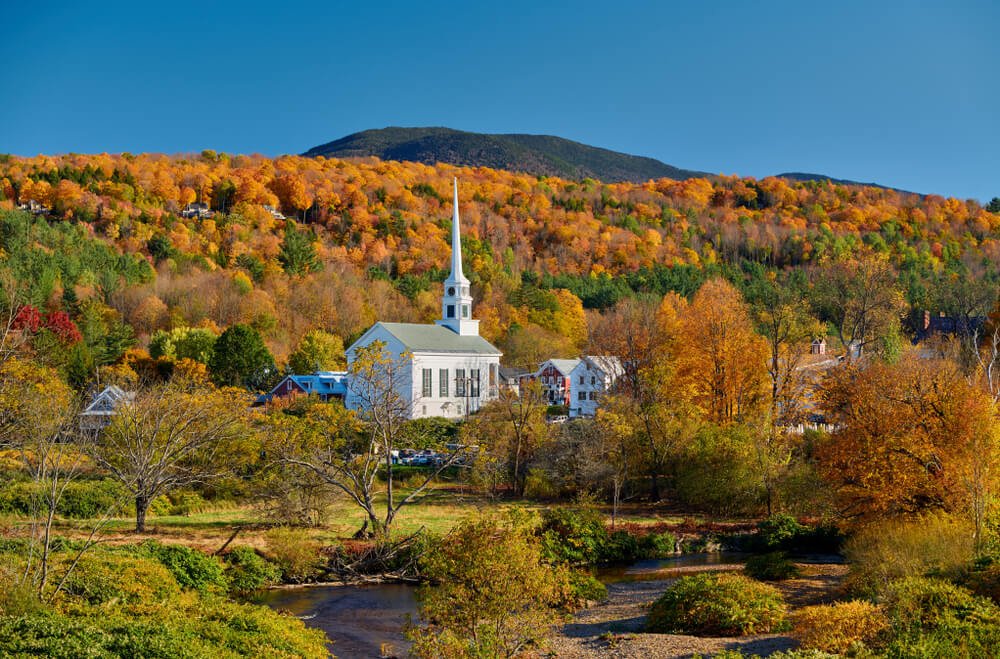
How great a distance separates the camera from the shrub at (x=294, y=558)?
26.6 metres

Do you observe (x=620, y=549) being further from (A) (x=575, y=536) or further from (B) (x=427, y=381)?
(B) (x=427, y=381)

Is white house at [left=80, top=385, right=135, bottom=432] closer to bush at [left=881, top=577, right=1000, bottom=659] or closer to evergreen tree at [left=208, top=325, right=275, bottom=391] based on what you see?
evergreen tree at [left=208, top=325, right=275, bottom=391]

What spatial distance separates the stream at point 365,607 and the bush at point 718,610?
6041 millimetres

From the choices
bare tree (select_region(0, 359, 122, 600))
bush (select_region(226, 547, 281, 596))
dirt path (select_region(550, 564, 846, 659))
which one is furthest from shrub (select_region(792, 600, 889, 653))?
bare tree (select_region(0, 359, 122, 600))

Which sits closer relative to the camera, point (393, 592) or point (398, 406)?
point (393, 592)

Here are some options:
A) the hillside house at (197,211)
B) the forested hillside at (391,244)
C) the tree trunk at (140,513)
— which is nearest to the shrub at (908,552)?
the tree trunk at (140,513)

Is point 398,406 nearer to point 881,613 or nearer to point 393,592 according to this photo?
point 393,592

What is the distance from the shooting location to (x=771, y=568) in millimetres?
26250

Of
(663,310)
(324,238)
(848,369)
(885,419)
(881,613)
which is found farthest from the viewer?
(324,238)

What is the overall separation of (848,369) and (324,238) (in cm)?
10058

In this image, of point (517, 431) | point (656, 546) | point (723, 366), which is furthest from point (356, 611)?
point (723, 366)

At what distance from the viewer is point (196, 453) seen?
35000 millimetres

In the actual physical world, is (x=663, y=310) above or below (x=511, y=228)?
below

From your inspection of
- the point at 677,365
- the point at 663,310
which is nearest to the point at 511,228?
the point at 663,310
